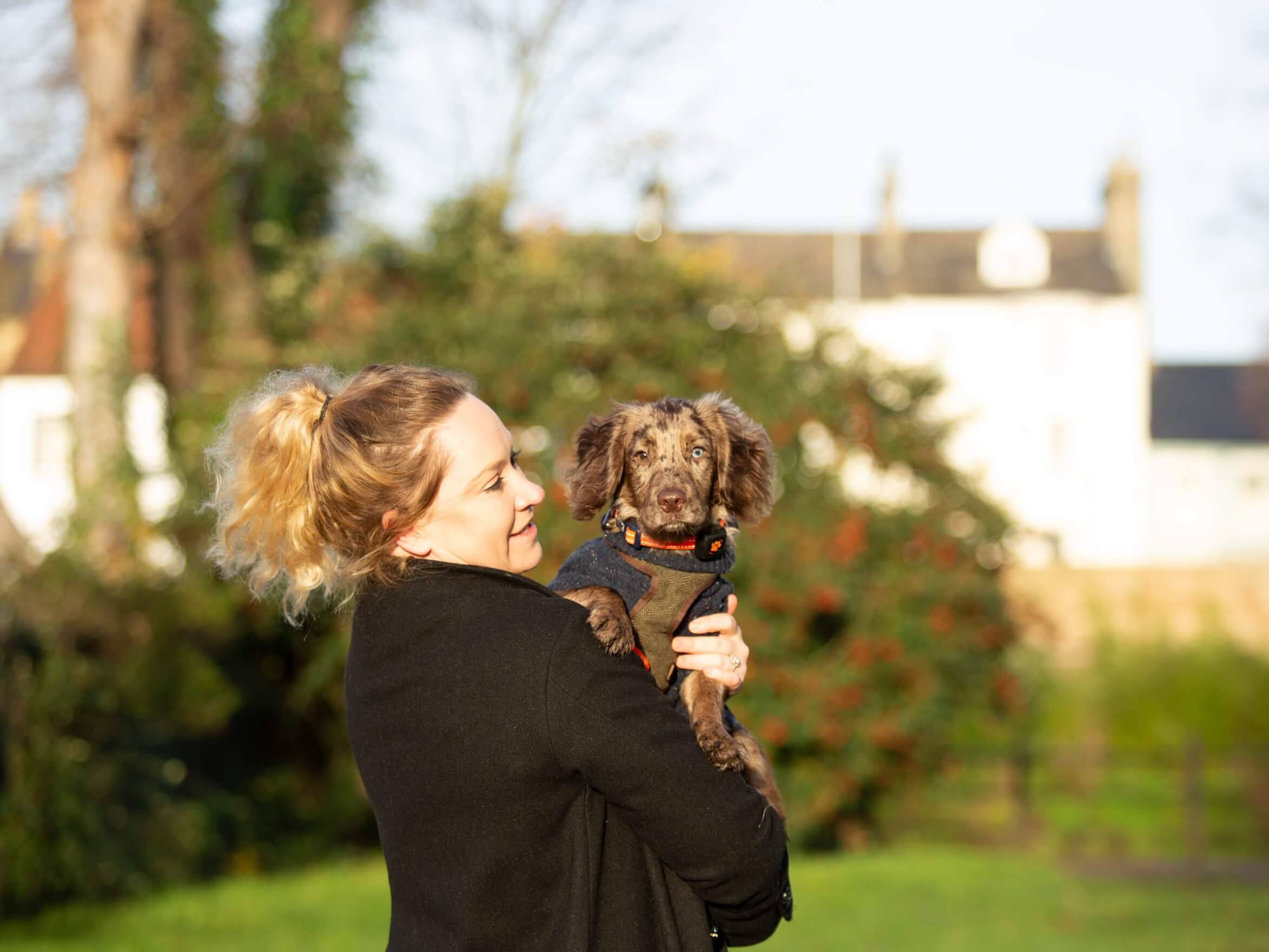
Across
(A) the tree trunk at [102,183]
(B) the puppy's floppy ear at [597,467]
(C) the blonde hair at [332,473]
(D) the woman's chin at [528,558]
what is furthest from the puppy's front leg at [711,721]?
(A) the tree trunk at [102,183]

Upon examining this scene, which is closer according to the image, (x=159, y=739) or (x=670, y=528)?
(x=670, y=528)

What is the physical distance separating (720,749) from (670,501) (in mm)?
564

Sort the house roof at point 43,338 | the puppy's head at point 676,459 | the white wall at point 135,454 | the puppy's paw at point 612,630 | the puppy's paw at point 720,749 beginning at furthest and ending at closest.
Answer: the house roof at point 43,338 → the white wall at point 135,454 → the puppy's head at point 676,459 → the puppy's paw at point 720,749 → the puppy's paw at point 612,630

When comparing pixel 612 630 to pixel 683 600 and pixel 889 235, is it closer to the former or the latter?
pixel 683 600

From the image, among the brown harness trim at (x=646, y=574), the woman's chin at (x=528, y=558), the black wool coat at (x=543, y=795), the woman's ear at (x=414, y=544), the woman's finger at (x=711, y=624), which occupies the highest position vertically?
the woman's ear at (x=414, y=544)

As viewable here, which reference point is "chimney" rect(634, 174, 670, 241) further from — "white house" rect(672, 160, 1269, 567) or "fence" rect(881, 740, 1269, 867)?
"white house" rect(672, 160, 1269, 567)

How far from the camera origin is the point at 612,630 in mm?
2523

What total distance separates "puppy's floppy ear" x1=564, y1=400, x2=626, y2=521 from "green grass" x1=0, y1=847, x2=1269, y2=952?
6192 mm

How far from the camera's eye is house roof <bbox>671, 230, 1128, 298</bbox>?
4353cm

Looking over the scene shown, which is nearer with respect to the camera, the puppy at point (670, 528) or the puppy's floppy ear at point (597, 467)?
the puppy at point (670, 528)

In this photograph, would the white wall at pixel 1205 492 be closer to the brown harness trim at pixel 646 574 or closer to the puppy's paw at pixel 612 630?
the brown harness trim at pixel 646 574

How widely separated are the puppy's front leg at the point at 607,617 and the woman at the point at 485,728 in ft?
0.26

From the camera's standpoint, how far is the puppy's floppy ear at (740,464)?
3.30 metres

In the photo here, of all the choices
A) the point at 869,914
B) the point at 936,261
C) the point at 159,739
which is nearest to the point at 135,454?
the point at 159,739
